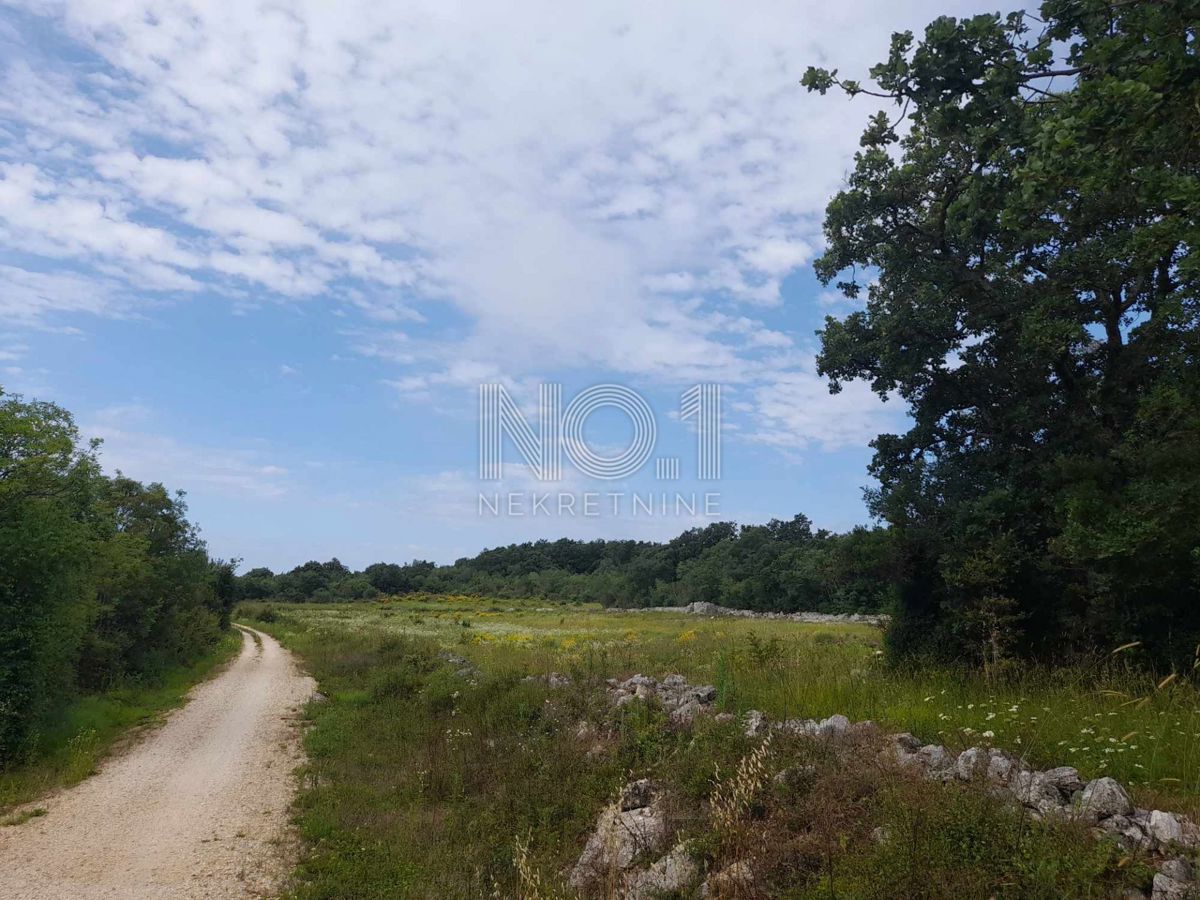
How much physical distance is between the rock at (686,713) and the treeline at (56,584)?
35.3 ft

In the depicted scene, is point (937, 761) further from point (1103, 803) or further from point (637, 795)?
point (637, 795)

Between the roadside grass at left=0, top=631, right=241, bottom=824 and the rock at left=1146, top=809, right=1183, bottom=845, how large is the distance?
40.3 ft

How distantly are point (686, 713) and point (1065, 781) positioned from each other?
5158 millimetres

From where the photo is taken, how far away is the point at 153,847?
8.23 metres

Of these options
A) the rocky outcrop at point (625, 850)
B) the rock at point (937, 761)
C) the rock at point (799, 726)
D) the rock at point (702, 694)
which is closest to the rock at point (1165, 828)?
the rock at point (937, 761)

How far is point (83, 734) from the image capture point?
13.3 metres

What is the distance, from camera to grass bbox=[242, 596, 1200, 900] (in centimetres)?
480

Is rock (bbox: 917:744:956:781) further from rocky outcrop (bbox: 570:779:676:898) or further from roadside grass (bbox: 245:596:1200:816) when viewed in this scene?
rocky outcrop (bbox: 570:779:676:898)

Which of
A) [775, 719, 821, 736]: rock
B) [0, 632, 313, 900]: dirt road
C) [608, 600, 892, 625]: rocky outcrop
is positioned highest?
[775, 719, 821, 736]: rock

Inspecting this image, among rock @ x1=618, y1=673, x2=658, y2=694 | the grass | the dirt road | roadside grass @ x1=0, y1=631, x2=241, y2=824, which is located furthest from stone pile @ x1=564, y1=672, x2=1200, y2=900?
roadside grass @ x1=0, y1=631, x2=241, y2=824

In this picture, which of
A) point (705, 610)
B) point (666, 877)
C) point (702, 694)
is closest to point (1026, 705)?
point (702, 694)

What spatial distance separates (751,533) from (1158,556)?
263ft

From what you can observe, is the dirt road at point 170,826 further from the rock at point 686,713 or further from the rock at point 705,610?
the rock at point 705,610

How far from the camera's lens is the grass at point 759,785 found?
480 centimetres
